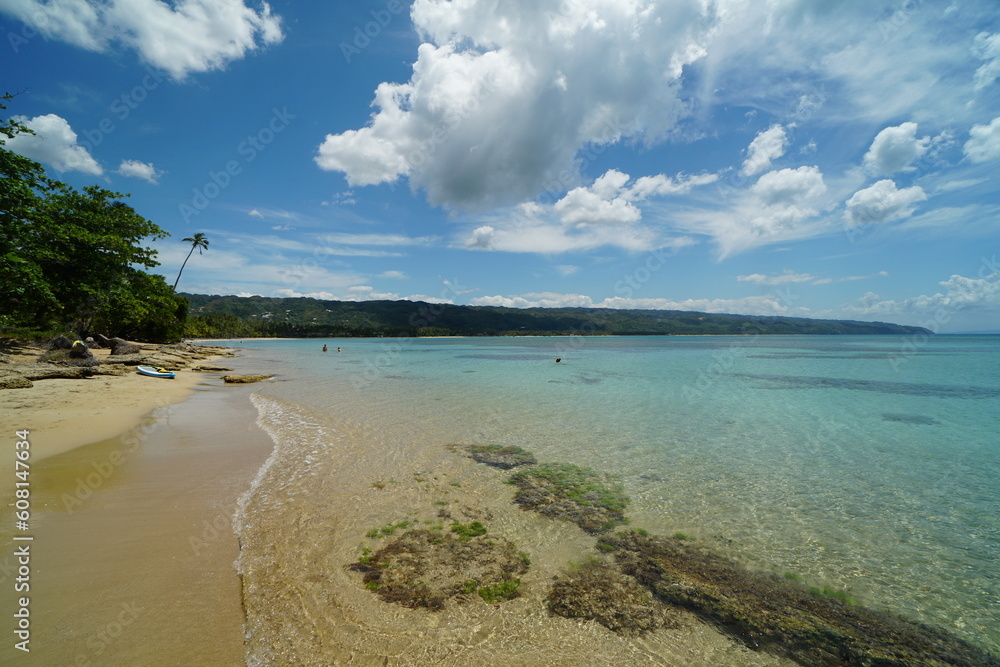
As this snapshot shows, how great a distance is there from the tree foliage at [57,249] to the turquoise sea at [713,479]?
10.2m

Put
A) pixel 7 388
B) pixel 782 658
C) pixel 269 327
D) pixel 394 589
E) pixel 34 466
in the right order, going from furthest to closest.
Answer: pixel 269 327 → pixel 7 388 → pixel 34 466 → pixel 394 589 → pixel 782 658

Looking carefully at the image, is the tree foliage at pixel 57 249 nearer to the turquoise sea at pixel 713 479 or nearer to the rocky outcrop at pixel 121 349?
the rocky outcrop at pixel 121 349

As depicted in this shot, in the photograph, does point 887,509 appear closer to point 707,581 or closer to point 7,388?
point 707,581

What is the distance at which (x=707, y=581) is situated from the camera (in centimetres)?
584

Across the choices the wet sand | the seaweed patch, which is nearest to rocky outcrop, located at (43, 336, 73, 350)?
the wet sand

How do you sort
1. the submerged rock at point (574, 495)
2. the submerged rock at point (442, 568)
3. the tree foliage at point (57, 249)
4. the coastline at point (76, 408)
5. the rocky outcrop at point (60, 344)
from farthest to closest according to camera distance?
the rocky outcrop at point (60, 344) < the tree foliage at point (57, 249) < the coastline at point (76, 408) < the submerged rock at point (574, 495) < the submerged rock at point (442, 568)

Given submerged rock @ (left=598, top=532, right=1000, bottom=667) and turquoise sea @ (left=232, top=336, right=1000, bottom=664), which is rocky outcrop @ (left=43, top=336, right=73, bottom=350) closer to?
turquoise sea @ (left=232, top=336, right=1000, bottom=664)

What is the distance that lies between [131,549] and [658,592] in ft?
25.4

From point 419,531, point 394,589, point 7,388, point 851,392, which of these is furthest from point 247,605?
point 851,392

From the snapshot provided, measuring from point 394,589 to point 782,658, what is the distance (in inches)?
189

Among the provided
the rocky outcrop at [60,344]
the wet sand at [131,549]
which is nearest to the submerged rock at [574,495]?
the wet sand at [131,549]

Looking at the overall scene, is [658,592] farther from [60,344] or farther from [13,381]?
[60,344]

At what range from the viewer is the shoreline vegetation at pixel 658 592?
15.6ft

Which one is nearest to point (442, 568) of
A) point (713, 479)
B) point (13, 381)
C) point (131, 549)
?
point (131, 549)
